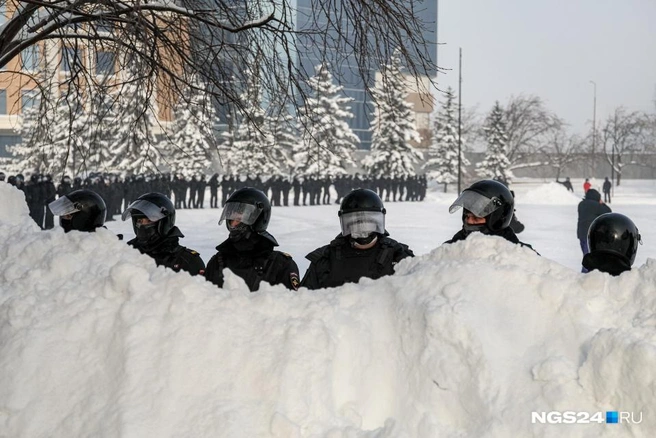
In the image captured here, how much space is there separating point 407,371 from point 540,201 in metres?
40.4

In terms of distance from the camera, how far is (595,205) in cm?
1374

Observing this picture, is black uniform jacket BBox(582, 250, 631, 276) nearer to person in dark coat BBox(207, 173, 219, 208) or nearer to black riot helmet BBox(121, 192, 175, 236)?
black riot helmet BBox(121, 192, 175, 236)

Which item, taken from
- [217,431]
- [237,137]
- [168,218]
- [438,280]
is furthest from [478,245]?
[237,137]

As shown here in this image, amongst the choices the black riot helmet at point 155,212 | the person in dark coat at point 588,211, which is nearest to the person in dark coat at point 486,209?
the black riot helmet at point 155,212

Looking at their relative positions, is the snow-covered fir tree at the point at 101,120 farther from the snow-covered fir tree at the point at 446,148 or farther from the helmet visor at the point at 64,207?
the snow-covered fir tree at the point at 446,148

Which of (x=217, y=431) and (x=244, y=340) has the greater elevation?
(x=244, y=340)

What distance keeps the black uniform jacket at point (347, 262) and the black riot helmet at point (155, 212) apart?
50.2 inches

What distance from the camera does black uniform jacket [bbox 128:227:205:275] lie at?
584cm

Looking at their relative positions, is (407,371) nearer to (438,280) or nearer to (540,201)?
(438,280)

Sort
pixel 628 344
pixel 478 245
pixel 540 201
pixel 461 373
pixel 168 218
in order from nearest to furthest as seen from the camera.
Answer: pixel 628 344 < pixel 461 373 < pixel 478 245 < pixel 168 218 < pixel 540 201

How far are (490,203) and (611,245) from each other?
1196 millimetres

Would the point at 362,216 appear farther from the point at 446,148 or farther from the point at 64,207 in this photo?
the point at 446,148

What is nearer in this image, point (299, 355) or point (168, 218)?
point (299, 355)

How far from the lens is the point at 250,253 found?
570 centimetres
